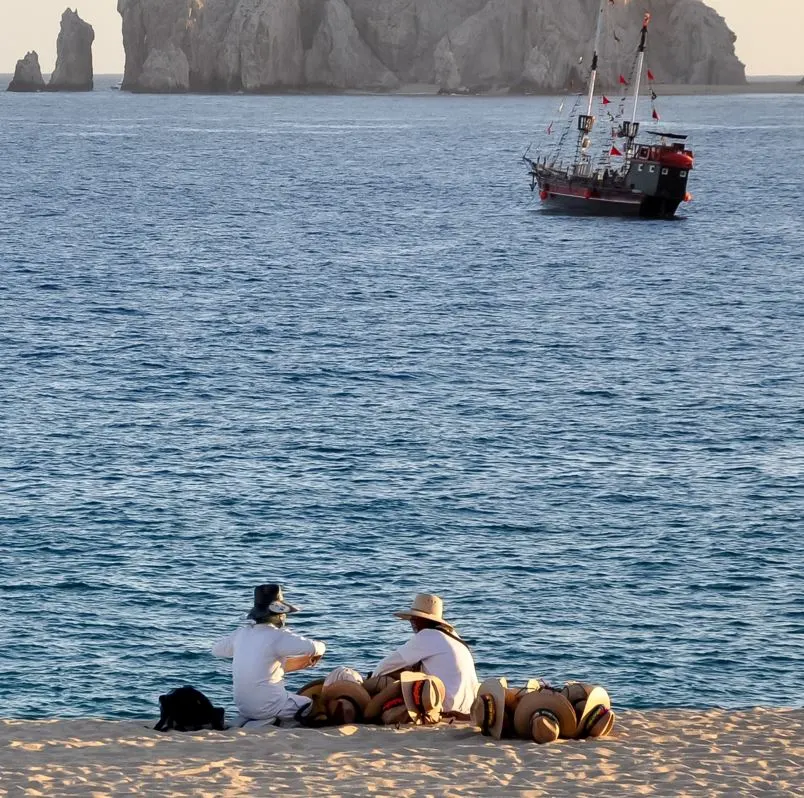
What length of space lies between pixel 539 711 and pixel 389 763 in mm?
2013

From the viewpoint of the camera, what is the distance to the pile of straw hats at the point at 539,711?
678 inches

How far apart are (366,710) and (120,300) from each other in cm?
5391

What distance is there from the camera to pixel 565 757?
1673cm

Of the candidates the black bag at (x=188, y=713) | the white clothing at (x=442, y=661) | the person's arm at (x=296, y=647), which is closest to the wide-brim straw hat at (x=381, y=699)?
the white clothing at (x=442, y=661)

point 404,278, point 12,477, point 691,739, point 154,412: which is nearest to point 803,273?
point 404,278

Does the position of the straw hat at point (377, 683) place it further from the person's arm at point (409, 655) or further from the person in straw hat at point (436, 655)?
the person's arm at point (409, 655)

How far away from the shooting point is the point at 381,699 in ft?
58.1

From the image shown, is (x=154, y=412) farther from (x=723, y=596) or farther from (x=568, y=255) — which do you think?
(x=568, y=255)

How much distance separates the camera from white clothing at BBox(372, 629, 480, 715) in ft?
56.7

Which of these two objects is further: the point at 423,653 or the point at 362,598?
the point at 362,598

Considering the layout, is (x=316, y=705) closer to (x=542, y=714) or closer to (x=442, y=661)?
(x=442, y=661)

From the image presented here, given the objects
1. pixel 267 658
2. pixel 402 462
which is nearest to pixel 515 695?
pixel 267 658

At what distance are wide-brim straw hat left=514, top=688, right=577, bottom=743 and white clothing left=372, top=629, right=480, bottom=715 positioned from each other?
70 cm

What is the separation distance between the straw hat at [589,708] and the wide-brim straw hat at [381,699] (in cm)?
192
